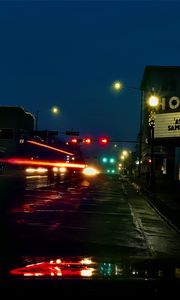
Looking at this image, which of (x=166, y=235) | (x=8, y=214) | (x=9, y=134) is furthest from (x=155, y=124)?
(x=9, y=134)

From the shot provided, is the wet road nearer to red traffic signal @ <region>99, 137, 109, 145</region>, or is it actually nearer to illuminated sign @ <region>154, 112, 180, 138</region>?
illuminated sign @ <region>154, 112, 180, 138</region>

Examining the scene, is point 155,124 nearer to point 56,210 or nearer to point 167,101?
point 167,101

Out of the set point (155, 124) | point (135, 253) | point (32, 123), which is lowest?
point (135, 253)

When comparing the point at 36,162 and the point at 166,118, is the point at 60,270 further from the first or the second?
the point at 36,162

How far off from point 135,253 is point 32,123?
488 ft

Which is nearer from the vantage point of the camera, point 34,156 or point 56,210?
point 56,210

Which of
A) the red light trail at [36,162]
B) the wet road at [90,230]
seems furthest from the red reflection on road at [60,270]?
the red light trail at [36,162]

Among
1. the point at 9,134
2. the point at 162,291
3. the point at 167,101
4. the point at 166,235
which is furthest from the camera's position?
the point at 9,134

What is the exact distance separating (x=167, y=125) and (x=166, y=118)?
48 centimetres

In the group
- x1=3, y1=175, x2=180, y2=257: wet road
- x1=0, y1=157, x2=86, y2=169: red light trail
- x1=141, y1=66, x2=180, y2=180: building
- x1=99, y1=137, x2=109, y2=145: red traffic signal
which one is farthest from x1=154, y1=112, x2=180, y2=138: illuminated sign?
x1=99, y1=137, x2=109, y2=145: red traffic signal

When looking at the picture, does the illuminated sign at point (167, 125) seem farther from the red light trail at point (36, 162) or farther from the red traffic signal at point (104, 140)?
the red traffic signal at point (104, 140)

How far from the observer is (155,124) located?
1588 inches

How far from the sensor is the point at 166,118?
125 ft

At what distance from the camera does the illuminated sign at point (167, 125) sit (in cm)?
3553
